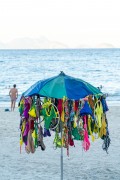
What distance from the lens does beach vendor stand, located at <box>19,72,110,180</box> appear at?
7.56m

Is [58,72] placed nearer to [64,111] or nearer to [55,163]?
[55,163]

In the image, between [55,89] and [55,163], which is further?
[55,163]

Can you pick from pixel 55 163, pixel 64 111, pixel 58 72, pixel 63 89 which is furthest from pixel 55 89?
pixel 58 72

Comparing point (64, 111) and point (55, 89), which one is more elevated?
point (55, 89)

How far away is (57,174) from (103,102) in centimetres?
338

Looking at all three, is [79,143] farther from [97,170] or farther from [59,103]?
[59,103]

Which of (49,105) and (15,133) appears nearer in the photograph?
(49,105)

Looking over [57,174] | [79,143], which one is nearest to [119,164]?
[57,174]

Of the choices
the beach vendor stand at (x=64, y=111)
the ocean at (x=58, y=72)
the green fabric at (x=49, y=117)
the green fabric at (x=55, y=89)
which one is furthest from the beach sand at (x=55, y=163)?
the ocean at (x=58, y=72)

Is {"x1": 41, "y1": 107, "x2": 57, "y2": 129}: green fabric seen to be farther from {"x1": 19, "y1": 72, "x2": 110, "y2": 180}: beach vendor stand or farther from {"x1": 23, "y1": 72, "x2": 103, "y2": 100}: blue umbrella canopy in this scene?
{"x1": 23, "y1": 72, "x2": 103, "y2": 100}: blue umbrella canopy

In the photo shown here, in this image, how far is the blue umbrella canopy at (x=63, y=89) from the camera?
7.54 meters

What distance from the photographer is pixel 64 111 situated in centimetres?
763

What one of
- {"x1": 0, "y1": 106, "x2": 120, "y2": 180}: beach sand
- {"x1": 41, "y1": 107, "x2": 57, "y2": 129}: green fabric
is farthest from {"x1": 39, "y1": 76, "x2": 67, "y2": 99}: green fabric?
{"x1": 0, "y1": 106, "x2": 120, "y2": 180}: beach sand

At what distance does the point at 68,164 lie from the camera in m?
11.8
